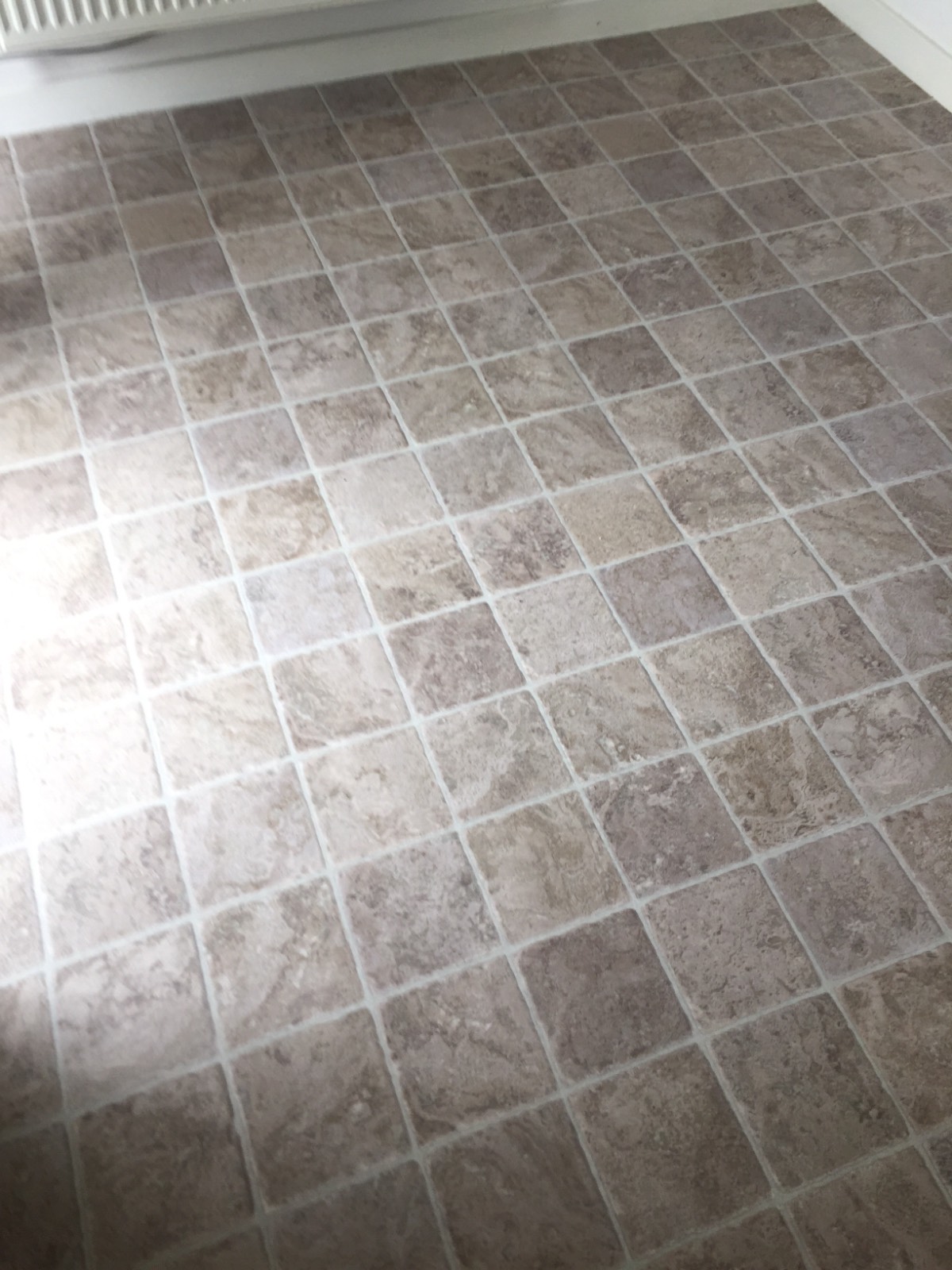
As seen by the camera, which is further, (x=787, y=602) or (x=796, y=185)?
(x=796, y=185)

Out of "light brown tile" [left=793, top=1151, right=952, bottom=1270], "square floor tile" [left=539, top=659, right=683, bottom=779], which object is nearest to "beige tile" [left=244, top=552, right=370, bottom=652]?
"square floor tile" [left=539, top=659, right=683, bottom=779]

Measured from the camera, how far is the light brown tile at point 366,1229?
99cm

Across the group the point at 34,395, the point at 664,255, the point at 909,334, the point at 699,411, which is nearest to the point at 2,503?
the point at 34,395

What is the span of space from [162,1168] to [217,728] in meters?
0.50

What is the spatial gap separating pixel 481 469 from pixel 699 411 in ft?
1.24

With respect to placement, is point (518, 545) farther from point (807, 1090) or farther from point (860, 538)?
point (807, 1090)

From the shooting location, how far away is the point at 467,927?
119 cm

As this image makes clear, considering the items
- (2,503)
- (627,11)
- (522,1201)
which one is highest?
(627,11)

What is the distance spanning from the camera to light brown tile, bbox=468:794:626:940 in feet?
3.95

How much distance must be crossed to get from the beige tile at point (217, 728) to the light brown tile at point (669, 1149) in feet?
1.80

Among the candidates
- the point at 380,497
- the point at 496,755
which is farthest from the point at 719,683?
the point at 380,497

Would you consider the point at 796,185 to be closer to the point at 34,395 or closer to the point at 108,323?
the point at 108,323

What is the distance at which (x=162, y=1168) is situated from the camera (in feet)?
3.38

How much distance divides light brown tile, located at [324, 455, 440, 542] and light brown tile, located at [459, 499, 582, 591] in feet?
0.24
